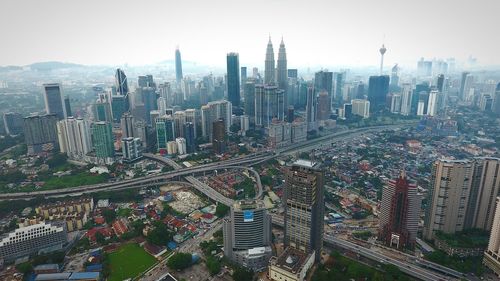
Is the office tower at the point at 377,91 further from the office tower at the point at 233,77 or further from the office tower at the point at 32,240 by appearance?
the office tower at the point at 32,240

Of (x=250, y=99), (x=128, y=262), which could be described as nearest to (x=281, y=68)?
(x=250, y=99)

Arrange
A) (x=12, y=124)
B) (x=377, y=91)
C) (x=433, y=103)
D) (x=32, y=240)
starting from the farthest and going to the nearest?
(x=377, y=91) → (x=433, y=103) → (x=12, y=124) → (x=32, y=240)

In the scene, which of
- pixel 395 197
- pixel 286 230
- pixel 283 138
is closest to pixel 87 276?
pixel 286 230

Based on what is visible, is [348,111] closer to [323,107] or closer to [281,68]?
[323,107]

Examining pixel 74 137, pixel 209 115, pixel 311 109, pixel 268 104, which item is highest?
pixel 268 104

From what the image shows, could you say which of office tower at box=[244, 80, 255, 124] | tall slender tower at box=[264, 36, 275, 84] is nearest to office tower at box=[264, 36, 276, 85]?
tall slender tower at box=[264, 36, 275, 84]

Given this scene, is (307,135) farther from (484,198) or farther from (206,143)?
(484,198)

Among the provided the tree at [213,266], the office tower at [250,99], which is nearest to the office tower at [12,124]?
the office tower at [250,99]
